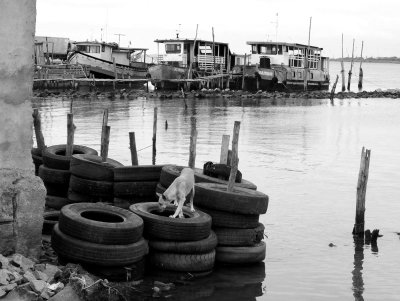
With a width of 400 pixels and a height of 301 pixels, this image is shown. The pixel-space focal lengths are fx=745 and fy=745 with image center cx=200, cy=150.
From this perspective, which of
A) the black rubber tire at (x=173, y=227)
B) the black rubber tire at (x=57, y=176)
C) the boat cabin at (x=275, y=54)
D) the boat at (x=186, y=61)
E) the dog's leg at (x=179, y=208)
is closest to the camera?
the black rubber tire at (x=173, y=227)

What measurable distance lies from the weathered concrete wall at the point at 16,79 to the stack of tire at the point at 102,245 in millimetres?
1176

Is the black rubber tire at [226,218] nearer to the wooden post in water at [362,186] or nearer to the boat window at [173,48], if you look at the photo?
the wooden post in water at [362,186]

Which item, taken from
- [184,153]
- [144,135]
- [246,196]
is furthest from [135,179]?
[144,135]

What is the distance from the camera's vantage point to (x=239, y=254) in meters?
11.7

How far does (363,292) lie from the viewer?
11.0 meters

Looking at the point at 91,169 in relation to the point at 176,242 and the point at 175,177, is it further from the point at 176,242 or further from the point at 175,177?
the point at 176,242

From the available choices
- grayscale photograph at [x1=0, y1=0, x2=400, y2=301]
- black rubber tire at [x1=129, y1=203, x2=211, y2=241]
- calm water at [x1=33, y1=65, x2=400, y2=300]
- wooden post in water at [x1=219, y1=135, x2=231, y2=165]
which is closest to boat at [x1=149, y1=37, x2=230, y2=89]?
calm water at [x1=33, y1=65, x2=400, y2=300]

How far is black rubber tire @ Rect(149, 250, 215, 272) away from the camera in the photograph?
424 inches

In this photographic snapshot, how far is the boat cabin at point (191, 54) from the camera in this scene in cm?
6828

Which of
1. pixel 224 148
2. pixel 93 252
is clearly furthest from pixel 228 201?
pixel 224 148

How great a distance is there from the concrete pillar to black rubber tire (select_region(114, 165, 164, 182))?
3.60m

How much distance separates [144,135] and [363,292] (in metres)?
23.3

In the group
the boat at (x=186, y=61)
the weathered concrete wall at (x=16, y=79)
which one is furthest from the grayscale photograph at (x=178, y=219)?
the boat at (x=186, y=61)

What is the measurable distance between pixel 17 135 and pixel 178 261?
10.1 ft
